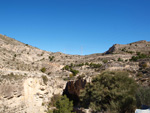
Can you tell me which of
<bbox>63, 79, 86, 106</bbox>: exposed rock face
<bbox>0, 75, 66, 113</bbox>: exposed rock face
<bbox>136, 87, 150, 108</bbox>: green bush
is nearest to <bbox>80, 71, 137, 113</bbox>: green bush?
<bbox>136, 87, 150, 108</bbox>: green bush

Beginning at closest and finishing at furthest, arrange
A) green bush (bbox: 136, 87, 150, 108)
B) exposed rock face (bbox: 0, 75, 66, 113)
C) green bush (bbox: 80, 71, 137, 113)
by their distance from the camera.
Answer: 1. green bush (bbox: 136, 87, 150, 108)
2. green bush (bbox: 80, 71, 137, 113)
3. exposed rock face (bbox: 0, 75, 66, 113)

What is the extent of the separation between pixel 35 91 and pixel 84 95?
7912mm

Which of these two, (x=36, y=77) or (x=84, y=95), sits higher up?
(x=36, y=77)

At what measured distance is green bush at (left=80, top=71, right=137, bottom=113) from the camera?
42.9ft

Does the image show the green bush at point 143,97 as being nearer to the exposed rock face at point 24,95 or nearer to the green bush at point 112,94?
the green bush at point 112,94

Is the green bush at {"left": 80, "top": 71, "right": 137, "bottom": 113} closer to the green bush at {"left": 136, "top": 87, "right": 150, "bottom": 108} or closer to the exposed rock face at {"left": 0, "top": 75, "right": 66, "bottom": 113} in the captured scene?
the green bush at {"left": 136, "top": 87, "right": 150, "bottom": 108}

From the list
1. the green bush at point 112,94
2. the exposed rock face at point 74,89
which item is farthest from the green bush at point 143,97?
the exposed rock face at point 74,89

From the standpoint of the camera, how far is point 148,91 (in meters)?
11.3

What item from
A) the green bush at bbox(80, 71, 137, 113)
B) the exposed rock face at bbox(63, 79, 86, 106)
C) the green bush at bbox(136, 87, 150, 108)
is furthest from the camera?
the exposed rock face at bbox(63, 79, 86, 106)

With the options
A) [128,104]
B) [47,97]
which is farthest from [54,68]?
[128,104]

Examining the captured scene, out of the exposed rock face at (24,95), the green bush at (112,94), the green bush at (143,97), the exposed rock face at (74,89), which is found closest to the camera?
the green bush at (143,97)

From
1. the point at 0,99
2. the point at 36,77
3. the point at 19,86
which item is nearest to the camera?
the point at 0,99

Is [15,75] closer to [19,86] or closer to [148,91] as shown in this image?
[19,86]

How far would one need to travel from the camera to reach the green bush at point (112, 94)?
42.9 ft
